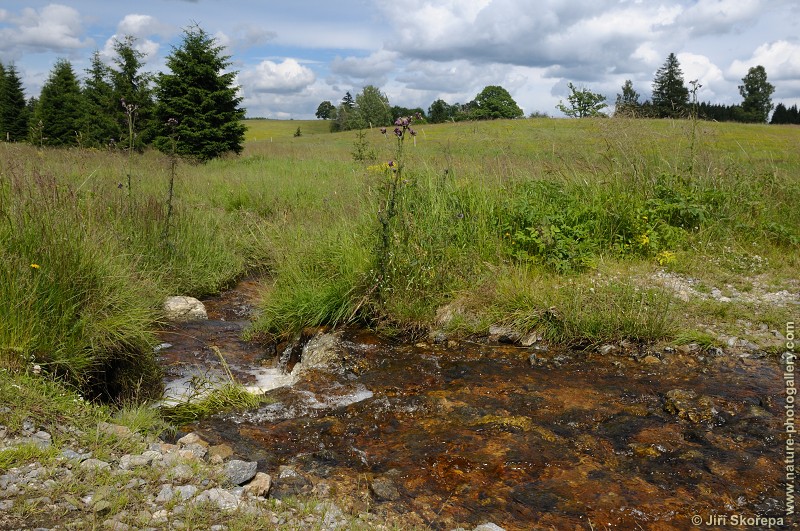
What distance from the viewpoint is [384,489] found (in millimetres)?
3230

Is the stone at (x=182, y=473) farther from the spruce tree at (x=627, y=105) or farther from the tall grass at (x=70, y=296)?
the spruce tree at (x=627, y=105)

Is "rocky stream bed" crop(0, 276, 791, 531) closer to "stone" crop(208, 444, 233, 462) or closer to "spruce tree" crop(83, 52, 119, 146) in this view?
"stone" crop(208, 444, 233, 462)

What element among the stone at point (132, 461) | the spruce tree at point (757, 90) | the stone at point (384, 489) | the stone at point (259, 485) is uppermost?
the spruce tree at point (757, 90)

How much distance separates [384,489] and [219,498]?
3.13ft

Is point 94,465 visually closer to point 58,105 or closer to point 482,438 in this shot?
point 482,438

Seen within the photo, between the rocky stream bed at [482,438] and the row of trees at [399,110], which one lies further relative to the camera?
the row of trees at [399,110]

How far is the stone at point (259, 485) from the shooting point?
2.96 meters

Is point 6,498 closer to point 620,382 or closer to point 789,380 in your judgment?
point 620,382

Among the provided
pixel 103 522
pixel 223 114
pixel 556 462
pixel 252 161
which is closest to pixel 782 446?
pixel 556 462

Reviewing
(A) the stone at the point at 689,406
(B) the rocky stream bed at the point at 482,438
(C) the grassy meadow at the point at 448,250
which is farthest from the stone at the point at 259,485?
(A) the stone at the point at 689,406

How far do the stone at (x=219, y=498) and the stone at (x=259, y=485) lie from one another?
15cm

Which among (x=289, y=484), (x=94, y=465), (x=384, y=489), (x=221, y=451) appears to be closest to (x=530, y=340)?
(x=384, y=489)

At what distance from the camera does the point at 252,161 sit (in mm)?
18922

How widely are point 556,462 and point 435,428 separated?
89cm
